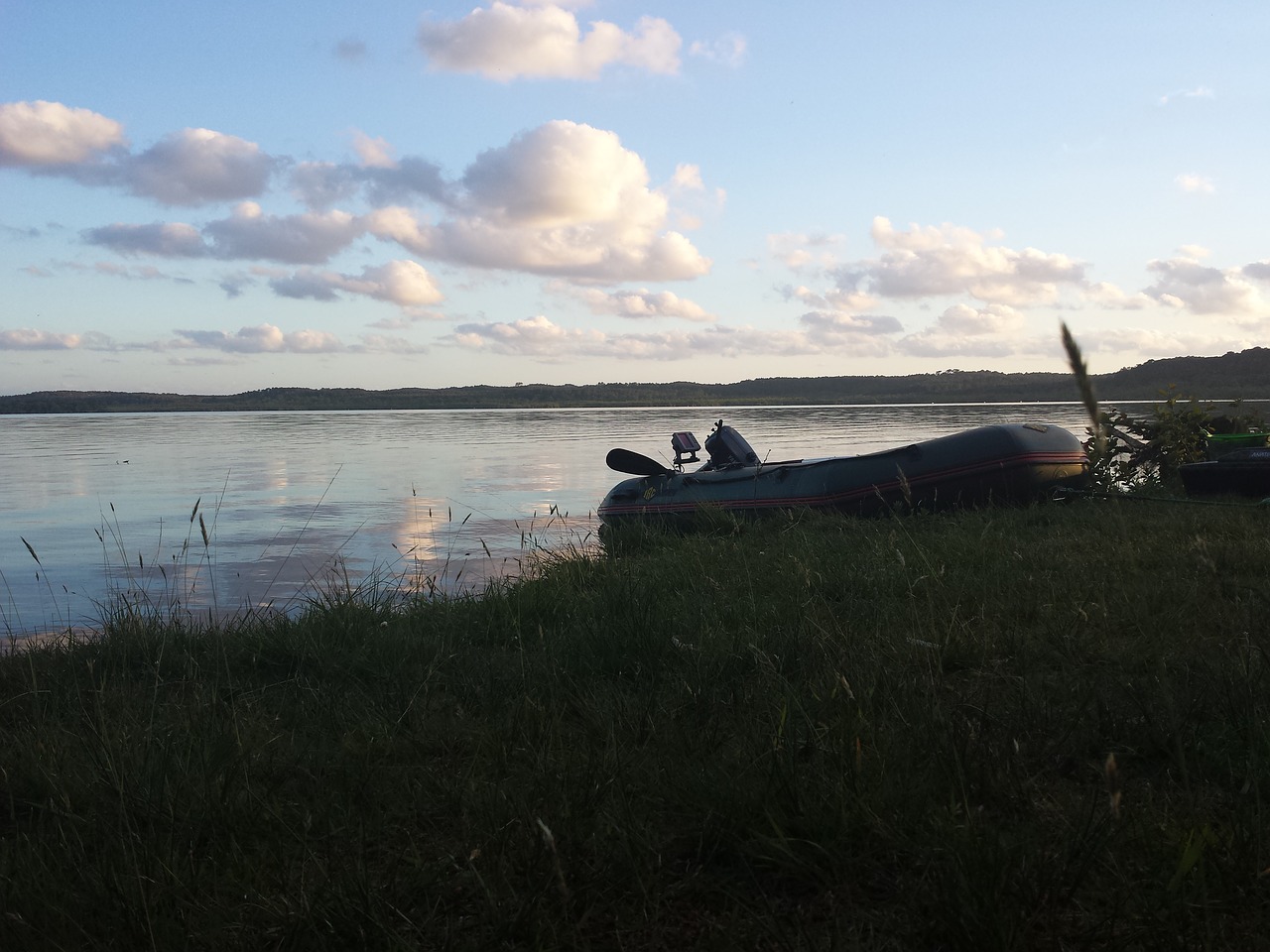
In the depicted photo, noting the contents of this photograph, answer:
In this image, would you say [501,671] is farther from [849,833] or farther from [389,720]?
[849,833]

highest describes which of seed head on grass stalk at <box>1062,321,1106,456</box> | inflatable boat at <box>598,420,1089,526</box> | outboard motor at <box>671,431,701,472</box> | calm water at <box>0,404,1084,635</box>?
seed head on grass stalk at <box>1062,321,1106,456</box>

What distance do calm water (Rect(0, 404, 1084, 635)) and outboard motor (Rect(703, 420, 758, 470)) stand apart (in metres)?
1.87

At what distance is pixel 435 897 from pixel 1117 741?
6.61 feet

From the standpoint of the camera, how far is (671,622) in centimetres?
472

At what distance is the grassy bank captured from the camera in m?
2.00

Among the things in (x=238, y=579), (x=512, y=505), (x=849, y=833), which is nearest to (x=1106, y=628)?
(x=849, y=833)

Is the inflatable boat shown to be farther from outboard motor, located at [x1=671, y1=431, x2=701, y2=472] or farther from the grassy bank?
the grassy bank

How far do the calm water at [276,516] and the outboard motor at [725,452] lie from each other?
1.87 meters

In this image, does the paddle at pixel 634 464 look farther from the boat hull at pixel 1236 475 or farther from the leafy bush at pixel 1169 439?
the boat hull at pixel 1236 475

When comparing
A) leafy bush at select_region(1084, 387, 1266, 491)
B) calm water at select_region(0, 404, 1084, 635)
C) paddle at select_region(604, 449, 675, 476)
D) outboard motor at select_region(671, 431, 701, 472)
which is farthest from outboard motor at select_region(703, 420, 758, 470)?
leafy bush at select_region(1084, 387, 1266, 491)

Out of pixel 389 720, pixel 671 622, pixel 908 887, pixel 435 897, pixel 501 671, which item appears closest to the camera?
pixel 908 887

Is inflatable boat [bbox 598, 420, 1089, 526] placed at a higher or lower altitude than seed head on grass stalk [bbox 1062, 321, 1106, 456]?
lower

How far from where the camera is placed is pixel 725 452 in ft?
40.6

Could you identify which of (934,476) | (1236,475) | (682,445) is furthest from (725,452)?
(1236,475)
